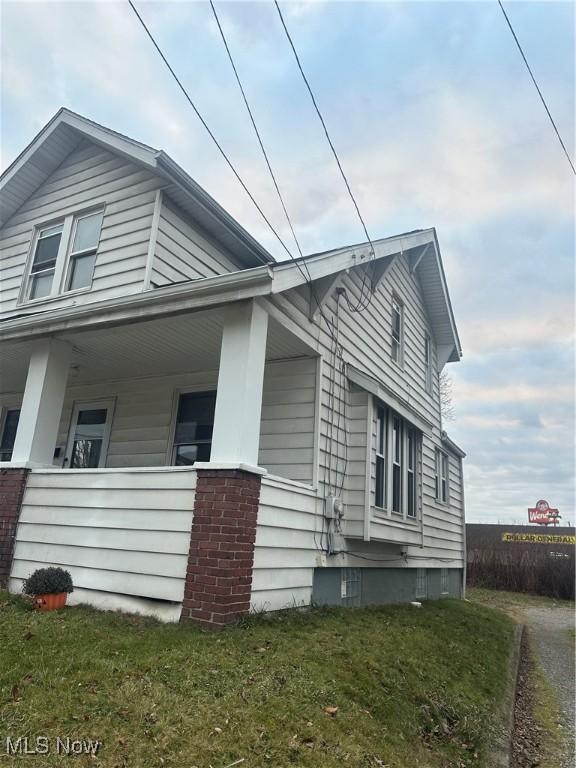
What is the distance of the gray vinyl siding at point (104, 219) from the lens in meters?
8.34

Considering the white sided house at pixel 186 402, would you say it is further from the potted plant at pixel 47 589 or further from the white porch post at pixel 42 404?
the potted plant at pixel 47 589

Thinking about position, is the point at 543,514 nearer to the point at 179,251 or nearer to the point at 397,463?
the point at 397,463

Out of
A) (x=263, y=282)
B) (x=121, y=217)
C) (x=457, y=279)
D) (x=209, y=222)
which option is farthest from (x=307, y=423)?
(x=457, y=279)

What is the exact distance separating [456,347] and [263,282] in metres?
10.8

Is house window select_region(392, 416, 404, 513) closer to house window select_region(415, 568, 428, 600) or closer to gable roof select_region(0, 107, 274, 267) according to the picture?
house window select_region(415, 568, 428, 600)

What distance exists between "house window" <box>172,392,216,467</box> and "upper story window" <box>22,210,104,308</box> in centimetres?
250

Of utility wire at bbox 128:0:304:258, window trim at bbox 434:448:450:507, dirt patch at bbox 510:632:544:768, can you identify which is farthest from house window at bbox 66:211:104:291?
window trim at bbox 434:448:450:507

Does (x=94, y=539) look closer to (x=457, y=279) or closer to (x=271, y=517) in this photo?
(x=271, y=517)

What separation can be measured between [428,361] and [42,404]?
33.0ft

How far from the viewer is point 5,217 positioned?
417 inches

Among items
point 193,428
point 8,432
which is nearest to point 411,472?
point 193,428

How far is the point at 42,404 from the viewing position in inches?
300

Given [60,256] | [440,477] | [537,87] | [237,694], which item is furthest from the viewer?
[440,477]

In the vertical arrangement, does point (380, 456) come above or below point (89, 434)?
below
